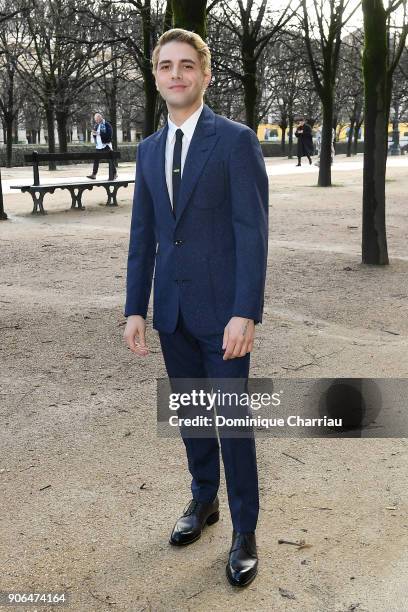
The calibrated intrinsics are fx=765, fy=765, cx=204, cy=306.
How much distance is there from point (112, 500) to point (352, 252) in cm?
739

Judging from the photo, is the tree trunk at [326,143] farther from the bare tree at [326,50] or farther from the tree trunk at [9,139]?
the tree trunk at [9,139]

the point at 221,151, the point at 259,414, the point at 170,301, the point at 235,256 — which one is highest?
the point at 221,151

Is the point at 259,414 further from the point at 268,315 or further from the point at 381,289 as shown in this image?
the point at 381,289

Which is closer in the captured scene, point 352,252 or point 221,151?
point 221,151

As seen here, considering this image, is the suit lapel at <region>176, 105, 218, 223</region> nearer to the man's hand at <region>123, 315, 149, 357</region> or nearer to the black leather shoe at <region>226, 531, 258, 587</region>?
the man's hand at <region>123, 315, 149, 357</region>

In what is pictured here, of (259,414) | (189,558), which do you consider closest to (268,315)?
(259,414)

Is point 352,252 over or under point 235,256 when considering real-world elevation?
under

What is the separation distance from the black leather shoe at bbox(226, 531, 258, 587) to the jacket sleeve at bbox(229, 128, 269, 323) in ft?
2.87

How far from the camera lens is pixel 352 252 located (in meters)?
10.3

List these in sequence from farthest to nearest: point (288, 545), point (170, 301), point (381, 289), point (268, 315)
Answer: point (381, 289)
point (268, 315)
point (288, 545)
point (170, 301)

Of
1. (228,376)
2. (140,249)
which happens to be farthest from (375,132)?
(228,376)

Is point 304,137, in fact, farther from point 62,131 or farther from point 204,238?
point 204,238

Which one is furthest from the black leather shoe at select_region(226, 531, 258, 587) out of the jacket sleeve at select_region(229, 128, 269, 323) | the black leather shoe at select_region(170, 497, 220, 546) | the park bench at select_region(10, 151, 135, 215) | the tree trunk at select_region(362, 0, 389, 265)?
the park bench at select_region(10, 151, 135, 215)

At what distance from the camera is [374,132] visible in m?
8.98
